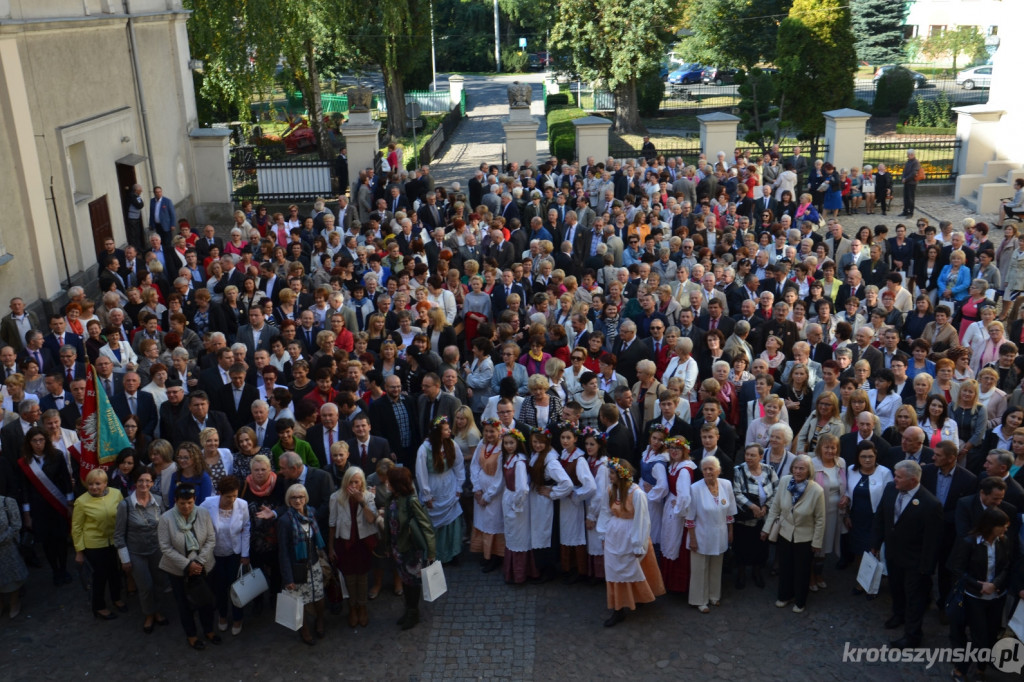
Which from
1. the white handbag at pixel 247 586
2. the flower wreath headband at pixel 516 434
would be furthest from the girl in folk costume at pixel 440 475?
the white handbag at pixel 247 586

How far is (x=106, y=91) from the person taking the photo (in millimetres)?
17406

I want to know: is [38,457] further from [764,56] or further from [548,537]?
[764,56]

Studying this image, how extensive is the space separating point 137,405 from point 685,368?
5.51m

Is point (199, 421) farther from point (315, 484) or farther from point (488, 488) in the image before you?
point (488, 488)

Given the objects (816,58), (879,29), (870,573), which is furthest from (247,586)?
(879,29)

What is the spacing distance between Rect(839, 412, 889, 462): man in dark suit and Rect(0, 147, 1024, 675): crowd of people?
2 centimetres

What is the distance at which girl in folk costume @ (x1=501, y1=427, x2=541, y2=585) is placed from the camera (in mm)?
8789

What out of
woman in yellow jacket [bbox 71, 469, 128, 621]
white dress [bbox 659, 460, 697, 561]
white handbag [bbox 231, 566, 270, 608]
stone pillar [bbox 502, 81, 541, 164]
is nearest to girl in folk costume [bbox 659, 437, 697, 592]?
white dress [bbox 659, 460, 697, 561]

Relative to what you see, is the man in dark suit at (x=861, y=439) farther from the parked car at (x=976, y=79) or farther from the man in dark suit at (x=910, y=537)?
the parked car at (x=976, y=79)

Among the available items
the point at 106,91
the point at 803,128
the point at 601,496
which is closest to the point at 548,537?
the point at 601,496

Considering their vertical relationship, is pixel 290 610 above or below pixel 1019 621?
below

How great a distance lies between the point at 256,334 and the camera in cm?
1130

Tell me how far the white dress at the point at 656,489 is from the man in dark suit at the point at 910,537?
1721 millimetres

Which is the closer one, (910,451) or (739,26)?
(910,451)
